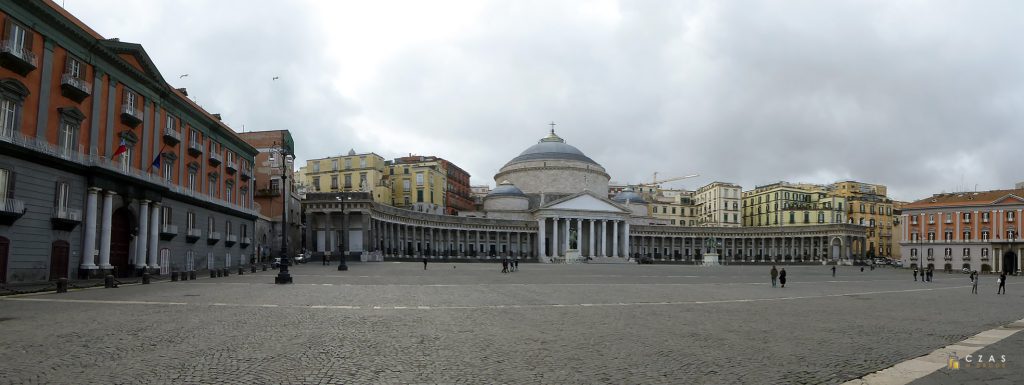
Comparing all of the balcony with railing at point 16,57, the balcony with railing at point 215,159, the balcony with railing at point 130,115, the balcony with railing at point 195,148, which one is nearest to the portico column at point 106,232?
the balcony with railing at point 130,115

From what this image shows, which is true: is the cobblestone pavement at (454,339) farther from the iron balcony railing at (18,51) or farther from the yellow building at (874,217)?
the yellow building at (874,217)

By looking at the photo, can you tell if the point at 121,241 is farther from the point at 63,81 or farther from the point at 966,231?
the point at 966,231

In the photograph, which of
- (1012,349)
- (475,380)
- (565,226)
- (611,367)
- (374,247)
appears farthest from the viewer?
(565,226)

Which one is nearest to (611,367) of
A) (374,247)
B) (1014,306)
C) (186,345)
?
(186,345)

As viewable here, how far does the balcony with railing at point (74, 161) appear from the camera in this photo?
2591 cm

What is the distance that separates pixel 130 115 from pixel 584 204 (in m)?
87.9

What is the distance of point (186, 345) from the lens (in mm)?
12125

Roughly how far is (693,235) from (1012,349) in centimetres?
11769

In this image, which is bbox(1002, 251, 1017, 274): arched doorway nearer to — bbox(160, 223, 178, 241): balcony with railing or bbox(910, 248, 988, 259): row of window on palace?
bbox(910, 248, 988, 259): row of window on palace

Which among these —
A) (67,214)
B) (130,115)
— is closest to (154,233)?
(130,115)

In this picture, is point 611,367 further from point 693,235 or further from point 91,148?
point 693,235

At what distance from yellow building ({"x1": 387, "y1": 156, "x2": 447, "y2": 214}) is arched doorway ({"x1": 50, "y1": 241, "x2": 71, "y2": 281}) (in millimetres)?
78177

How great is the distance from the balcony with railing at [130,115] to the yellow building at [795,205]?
12025 cm

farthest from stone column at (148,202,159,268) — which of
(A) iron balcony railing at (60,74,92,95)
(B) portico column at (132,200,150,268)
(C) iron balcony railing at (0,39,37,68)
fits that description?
(C) iron balcony railing at (0,39,37,68)
